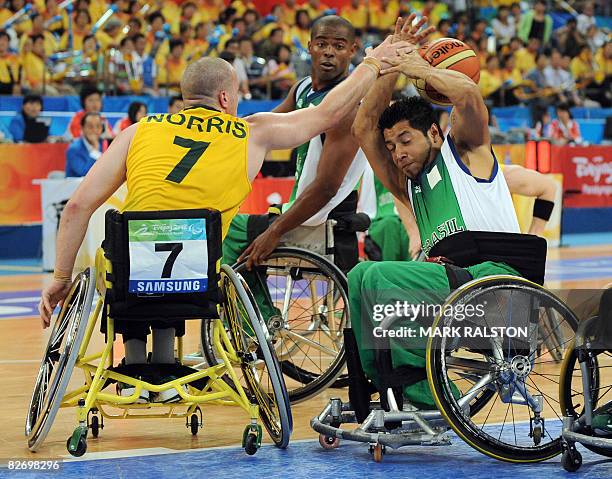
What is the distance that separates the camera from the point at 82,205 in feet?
16.6

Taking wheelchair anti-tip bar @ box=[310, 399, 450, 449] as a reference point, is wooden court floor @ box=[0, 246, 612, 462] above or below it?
below

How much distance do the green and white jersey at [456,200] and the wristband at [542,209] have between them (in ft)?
7.64

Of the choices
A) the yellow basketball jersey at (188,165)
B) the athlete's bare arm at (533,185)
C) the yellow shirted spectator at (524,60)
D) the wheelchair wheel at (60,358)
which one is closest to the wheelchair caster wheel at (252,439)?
the wheelchair wheel at (60,358)

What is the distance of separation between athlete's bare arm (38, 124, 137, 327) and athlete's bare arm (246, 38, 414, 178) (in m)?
0.54

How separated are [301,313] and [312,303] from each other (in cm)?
10

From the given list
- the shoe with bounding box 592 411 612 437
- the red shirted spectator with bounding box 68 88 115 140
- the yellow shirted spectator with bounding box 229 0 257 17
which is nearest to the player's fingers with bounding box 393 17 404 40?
the shoe with bounding box 592 411 612 437

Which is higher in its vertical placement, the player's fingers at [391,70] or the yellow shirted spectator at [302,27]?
the yellow shirted spectator at [302,27]

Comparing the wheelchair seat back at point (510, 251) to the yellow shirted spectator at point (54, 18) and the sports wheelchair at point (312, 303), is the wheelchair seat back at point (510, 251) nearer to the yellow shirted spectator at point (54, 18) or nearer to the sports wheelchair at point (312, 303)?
the sports wheelchair at point (312, 303)

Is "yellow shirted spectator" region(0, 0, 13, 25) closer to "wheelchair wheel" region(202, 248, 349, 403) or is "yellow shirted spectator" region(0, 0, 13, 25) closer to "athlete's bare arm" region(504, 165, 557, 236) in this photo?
"athlete's bare arm" region(504, 165, 557, 236)

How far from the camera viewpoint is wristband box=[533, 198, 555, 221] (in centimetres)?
757

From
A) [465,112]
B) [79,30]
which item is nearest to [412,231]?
[465,112]

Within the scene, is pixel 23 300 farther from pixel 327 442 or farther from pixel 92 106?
pixel 327 442

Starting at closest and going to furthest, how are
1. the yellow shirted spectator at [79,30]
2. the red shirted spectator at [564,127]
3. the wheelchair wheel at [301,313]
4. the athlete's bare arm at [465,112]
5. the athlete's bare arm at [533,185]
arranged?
the athlete's bare arm at [465,112]
the wheelchair wheel at [301,313]
the athlete's bare arm at [533,185]
the yellow shirted spectator at [79,30]
the red shirted spectator at [564,127]

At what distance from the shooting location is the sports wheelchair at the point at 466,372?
4.64 m
